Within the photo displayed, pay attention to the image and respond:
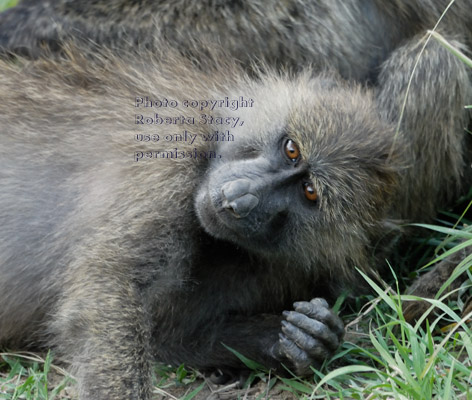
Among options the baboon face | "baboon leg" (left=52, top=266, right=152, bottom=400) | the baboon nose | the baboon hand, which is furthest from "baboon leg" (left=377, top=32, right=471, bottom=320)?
"baboon leg" (left=52, top=266, right=152, bottom=400)

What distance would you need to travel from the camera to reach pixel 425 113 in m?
4.49

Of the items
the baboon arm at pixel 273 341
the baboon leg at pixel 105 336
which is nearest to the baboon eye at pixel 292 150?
the baboon arm at pixel 273 341

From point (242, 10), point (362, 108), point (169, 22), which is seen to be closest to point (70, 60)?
point (169, 22)

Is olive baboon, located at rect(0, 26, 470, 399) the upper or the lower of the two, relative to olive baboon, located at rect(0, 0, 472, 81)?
lower

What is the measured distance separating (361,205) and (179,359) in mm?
1224

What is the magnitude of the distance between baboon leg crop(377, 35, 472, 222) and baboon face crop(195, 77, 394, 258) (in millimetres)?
408

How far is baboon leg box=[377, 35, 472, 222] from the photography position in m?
4.48

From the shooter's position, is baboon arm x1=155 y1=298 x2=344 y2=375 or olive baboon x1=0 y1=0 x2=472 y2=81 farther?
olive baboon x1=0 y1=0 x2=472 y2=81

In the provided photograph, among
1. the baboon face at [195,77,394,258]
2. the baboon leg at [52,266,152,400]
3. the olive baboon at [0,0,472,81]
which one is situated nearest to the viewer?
the baboon leg at [52,266,152,400]

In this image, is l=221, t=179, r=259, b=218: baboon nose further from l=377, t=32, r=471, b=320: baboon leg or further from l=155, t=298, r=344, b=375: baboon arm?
l=377, t=32, r=471, b=320: baboon leg

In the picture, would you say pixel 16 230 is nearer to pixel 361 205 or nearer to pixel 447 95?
pixel 361 205

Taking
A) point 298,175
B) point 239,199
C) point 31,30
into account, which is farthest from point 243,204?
point 31,30

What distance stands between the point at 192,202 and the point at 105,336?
0.82 m

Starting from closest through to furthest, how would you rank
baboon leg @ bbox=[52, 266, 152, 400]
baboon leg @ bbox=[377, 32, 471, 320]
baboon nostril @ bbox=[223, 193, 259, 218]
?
baboon leg @ bbox=[52, 266, 152, 400]
baboon nostril @ bbox=[223, 193, 259, 218]
baboon leg @ bbox=[377, 32, 471, 320]
